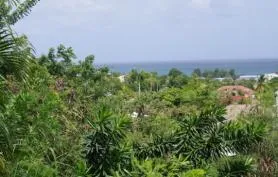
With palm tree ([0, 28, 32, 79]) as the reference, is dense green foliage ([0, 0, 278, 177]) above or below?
below

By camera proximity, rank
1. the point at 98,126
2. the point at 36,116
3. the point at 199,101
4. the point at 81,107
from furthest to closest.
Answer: the point at 199,101, the point at 81,107, the point at 98,126, the point at 36,116

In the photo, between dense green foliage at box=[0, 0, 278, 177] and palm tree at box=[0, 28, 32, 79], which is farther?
dense green foliage at box=[0, 0, 278, 177]

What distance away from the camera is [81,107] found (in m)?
9.30

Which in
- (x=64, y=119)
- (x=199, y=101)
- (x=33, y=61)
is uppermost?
(x=33, y=61)

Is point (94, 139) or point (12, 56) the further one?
point (94, 139)

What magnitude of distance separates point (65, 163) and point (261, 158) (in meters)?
3.22

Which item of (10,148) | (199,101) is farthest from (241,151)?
(199,101)

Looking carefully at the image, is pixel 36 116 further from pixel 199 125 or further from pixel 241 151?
pixel 241 151

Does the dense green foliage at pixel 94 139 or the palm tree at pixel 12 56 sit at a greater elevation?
the palm tree at pixel 12 56

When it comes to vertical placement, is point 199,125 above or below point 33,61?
below

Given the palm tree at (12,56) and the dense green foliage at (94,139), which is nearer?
the palm tree at (12,56)

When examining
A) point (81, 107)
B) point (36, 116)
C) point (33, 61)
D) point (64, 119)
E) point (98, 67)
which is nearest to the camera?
point (33, 61)

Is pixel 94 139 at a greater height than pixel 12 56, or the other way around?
pixel 12 56

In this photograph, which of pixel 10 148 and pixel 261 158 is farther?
pixel 261 158
